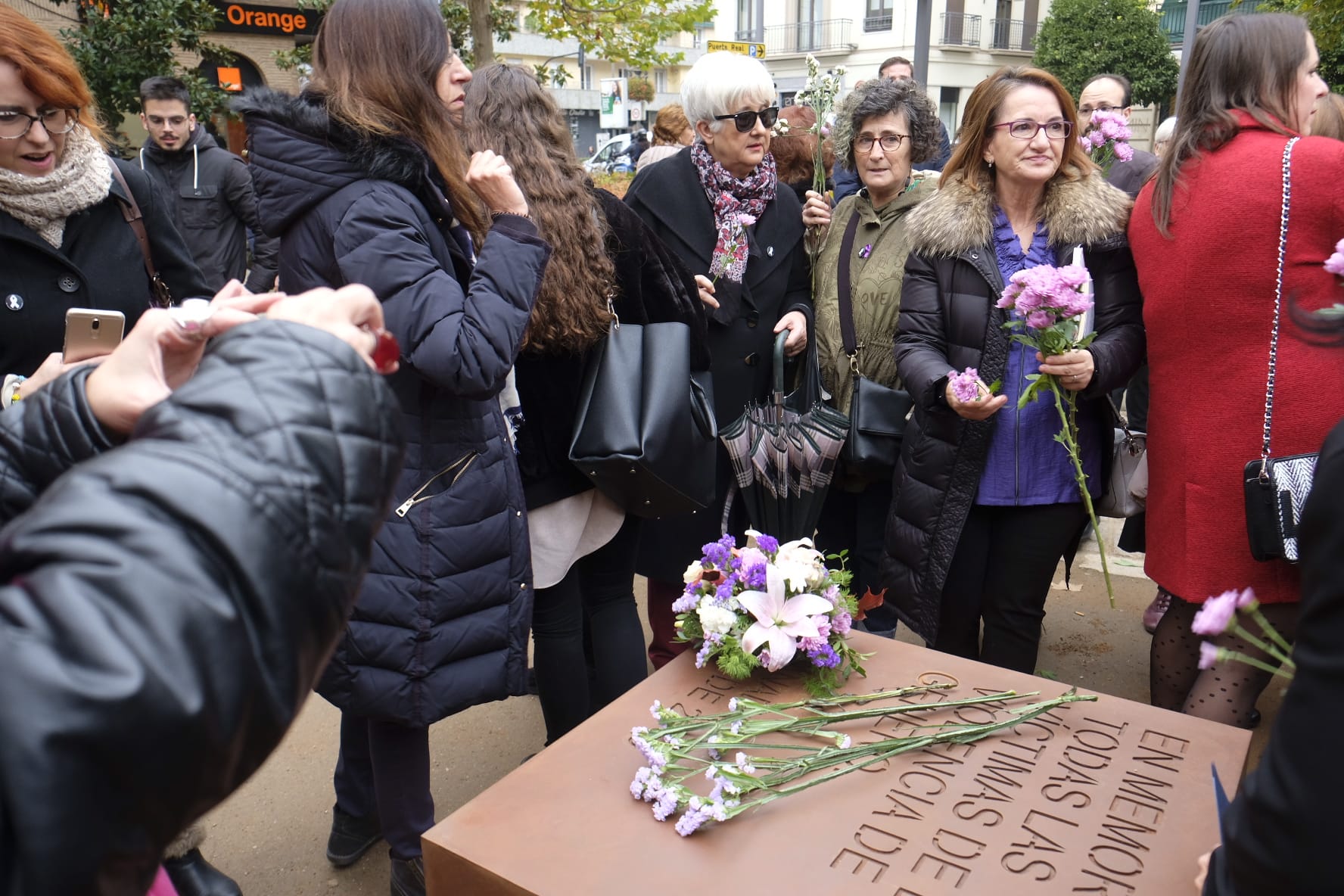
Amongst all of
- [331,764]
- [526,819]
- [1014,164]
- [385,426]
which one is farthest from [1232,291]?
[331,764]

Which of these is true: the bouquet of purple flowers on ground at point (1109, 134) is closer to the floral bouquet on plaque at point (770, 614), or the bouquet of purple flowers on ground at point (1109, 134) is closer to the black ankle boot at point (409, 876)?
the floral bouquet on plaque at point (770, 614)

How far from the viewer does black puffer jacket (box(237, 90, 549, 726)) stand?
200cm

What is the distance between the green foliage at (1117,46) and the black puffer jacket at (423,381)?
27.5 m

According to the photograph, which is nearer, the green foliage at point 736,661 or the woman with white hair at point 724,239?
the green foliage at point 736,661

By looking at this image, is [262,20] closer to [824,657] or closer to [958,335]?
[958,335]

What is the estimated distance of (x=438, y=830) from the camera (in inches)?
62.2

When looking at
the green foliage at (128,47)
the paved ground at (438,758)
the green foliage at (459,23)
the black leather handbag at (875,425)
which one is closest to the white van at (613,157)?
the green foliage at (459,23)

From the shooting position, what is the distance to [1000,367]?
112 inches

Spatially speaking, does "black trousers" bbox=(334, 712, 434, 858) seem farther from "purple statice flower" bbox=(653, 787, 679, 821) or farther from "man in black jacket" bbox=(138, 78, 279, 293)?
"man in black jacket" bbox=(138, 78, 279, 293)

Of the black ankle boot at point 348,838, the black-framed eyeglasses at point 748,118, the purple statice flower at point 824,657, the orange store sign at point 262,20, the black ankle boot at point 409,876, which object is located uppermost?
the orange store sign at point 262,20

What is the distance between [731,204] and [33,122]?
2.13 meters

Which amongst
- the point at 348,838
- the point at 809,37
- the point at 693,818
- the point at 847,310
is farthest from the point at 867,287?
the point at 809,37

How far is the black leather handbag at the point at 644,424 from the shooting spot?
257cm

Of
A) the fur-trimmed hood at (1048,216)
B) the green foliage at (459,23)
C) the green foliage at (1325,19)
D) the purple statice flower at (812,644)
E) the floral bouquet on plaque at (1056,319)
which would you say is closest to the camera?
the purple statice flower at (812,644)
